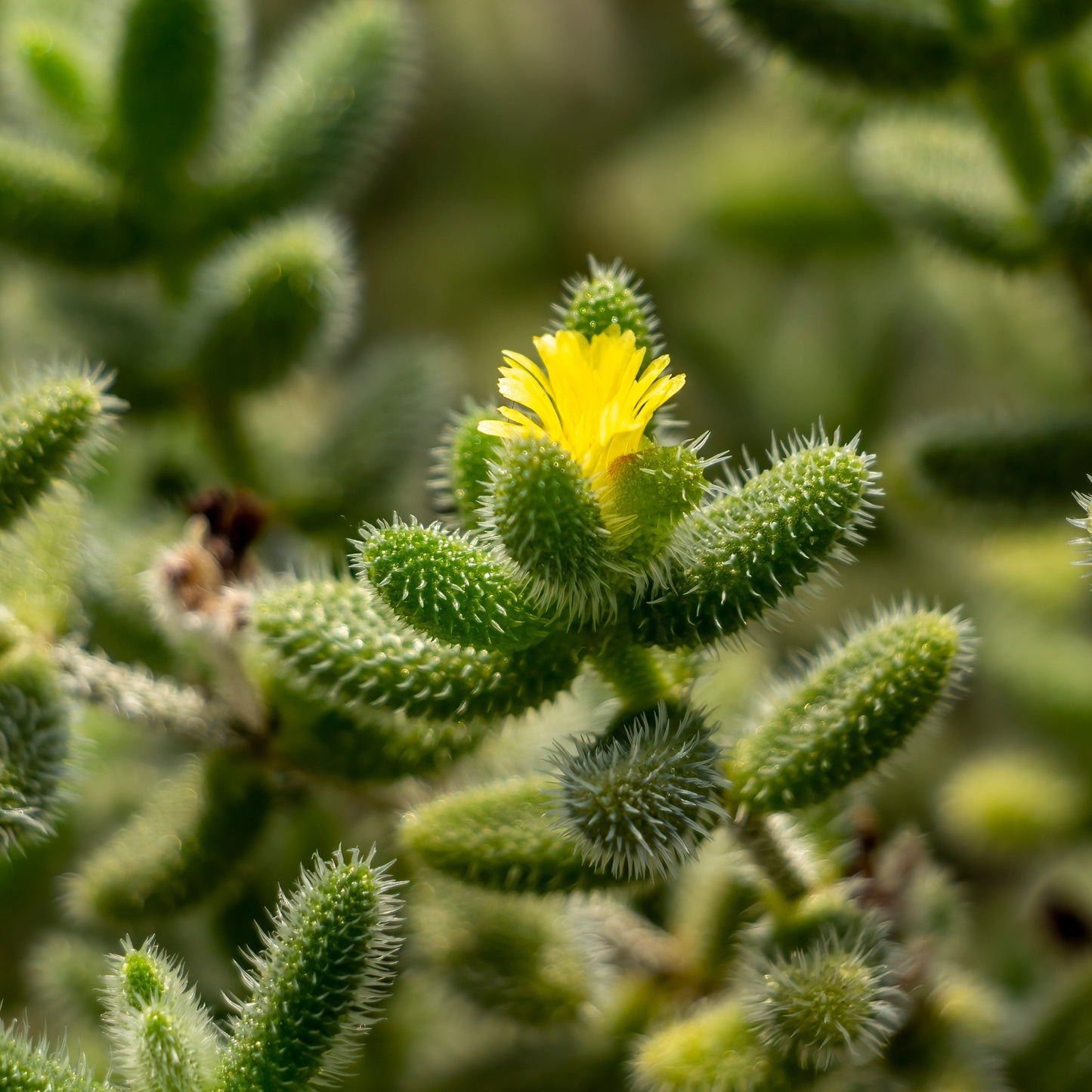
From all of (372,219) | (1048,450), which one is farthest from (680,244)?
(1048,450)

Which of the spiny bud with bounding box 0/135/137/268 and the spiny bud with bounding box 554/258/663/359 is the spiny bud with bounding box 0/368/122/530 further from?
the spiny bud with bounding box 0/135/137/268

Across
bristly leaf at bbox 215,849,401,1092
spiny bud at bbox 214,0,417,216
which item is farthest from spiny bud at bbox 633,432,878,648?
spiny bud at bbox 214,0,417,216

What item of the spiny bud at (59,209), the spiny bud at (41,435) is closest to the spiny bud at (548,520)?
the spiny bud at (41,435)

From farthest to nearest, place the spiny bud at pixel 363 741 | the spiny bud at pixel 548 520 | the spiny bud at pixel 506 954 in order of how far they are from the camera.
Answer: the spiny bud at pixel 506 954 < the spiny bud at pixel 363 741 < the spiny bud at pixel 548 520

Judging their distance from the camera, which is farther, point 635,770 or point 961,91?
point 961,91

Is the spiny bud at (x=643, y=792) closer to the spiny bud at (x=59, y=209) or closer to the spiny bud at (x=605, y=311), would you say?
the spiny bud at (x=605, y=311)

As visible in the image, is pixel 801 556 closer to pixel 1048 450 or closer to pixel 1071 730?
pixel 1048 450

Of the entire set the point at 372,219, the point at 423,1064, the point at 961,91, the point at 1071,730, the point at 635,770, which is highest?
the point at 372,219
